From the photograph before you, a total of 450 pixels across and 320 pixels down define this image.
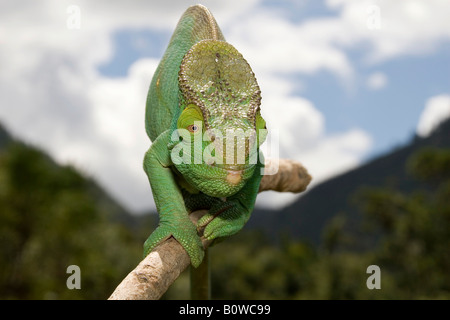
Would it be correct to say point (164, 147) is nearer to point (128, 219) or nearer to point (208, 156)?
point (208, 156)

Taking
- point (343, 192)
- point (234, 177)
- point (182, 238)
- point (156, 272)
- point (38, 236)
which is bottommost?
point (156, 272)

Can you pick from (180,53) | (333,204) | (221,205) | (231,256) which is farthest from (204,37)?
(333,204)

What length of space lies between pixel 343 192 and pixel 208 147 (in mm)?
73982

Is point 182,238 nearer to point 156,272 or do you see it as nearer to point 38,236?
point 156,272

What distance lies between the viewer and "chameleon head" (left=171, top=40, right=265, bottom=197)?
6.21 ft

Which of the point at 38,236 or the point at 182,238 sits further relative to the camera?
the point at 38,236

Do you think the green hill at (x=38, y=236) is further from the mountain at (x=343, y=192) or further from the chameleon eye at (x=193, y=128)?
the mountain at (x=343, y=192)

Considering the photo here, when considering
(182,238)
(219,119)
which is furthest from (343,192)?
(219,119)

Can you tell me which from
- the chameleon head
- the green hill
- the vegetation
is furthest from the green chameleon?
the green hill

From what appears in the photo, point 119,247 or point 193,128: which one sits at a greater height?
point 119,247

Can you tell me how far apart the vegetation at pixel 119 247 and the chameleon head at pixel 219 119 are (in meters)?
7.12

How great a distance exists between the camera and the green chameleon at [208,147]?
A: 1.91 m

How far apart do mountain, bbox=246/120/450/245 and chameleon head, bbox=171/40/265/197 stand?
52767mm

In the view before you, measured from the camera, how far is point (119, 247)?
23453 mm
